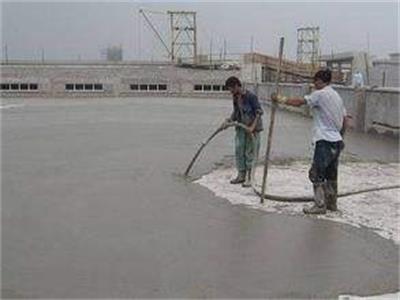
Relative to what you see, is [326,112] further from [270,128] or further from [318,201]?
[318,201]

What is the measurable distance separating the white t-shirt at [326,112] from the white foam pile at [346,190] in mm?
976

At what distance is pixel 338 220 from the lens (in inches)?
331

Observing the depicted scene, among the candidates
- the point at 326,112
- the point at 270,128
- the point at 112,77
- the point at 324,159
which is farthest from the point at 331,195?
the point at 112,77

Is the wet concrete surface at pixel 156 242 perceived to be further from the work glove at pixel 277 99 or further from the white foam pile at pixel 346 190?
the work glove at pixel 277 99

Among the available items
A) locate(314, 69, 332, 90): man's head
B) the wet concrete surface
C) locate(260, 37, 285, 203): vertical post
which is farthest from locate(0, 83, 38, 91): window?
locate(314, 69, 332, 90): man's head

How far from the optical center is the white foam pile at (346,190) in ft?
27.8

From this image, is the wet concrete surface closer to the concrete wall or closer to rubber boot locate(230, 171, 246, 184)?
rubber boot locate(230, 171, 246, 184)

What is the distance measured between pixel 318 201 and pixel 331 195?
8.5 inches

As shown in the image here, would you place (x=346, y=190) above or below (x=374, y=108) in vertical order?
below

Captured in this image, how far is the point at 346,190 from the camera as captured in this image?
1014cm

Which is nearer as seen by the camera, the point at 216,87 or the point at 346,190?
the point at 346,190

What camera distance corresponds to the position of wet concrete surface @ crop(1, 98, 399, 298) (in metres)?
5.87

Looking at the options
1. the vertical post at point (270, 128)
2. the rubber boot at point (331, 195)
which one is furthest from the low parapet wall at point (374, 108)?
the rubber boot at point (331, 195)

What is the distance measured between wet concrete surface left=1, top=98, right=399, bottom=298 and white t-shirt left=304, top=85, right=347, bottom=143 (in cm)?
→ 108
